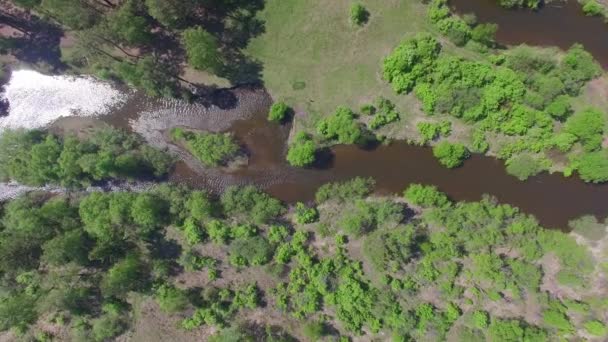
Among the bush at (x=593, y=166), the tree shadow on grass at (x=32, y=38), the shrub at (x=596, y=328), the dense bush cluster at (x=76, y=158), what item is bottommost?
the dense bush cluster at (x=76, y=158)

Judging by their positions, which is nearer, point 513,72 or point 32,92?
point 513,72

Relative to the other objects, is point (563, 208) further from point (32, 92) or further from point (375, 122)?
point (32, 92)

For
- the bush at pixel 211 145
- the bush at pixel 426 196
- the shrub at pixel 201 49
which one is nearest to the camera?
the shrub at pixel 201 49

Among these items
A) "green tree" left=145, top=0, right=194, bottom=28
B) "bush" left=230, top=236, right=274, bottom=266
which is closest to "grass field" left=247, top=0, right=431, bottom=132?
"green tree" left=145, top=0, right=194, bottom=28

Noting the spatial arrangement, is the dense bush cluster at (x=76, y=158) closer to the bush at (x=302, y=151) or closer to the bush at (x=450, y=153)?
the bush at (x=302, y=151)

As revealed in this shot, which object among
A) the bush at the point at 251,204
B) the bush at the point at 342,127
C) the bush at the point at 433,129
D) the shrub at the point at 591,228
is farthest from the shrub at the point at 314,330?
the shrub at the point at 591,228

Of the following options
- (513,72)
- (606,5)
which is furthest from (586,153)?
(606,5)
